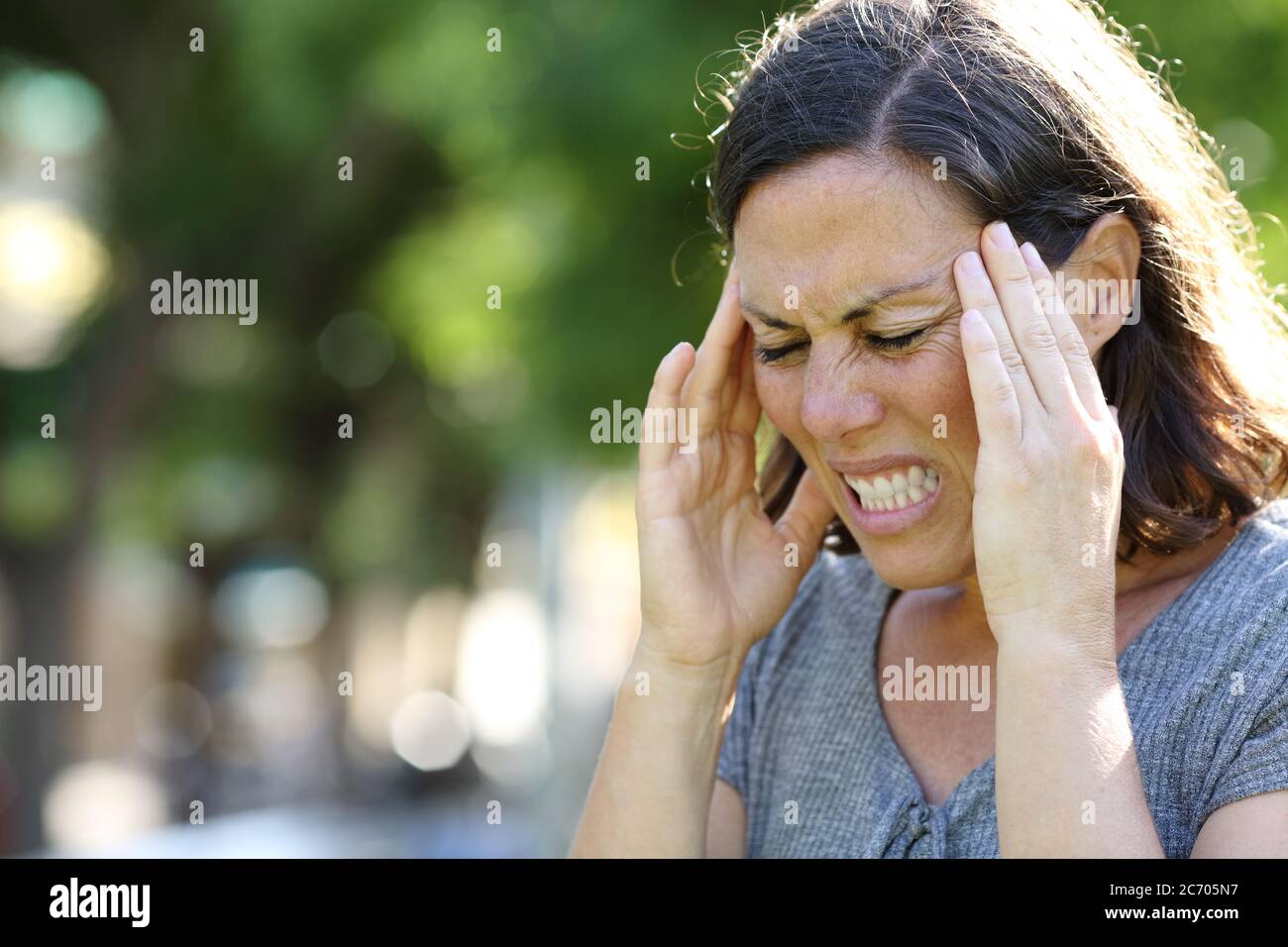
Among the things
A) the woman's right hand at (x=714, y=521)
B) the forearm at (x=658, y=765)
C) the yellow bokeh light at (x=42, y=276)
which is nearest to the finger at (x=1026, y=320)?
the woman's right hand at (x=714, y=521)

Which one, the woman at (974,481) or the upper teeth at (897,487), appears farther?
the upper teeth at (897,487)

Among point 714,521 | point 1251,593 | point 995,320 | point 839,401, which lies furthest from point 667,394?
point 1251,593

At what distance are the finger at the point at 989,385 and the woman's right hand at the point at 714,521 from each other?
0.50 metres

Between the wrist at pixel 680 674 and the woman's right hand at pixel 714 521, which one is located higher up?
the woman's right hand at pixel 714 521

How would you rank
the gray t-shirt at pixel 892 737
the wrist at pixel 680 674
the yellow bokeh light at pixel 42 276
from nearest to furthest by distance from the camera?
the gray t-shirt at pixel 892 737
the wrist at pixel 680 674
the yellow bokeh light at pixel 42 276

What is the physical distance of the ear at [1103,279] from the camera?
2211mm

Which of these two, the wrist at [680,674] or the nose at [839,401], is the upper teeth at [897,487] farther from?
the wrist at [680,674]

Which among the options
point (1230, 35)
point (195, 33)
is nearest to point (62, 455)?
point (195, 33)

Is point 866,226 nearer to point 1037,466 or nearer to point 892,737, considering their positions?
point 1037,466

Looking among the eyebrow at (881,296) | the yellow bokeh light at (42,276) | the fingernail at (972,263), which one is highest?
the yellow bokeh light at (42,276)

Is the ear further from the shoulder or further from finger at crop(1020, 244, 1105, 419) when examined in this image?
the shoulder

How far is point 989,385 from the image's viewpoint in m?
2.01

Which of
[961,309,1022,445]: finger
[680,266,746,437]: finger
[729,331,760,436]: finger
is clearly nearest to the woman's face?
[961,309,1022,445]: finger

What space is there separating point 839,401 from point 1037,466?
35 centimetres
